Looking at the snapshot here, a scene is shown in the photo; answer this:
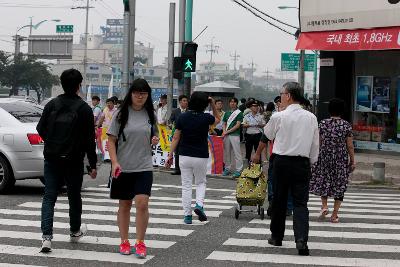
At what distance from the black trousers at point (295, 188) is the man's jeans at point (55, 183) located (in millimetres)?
2077

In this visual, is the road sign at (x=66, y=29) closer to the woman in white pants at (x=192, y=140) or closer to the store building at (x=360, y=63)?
the store building at (x=360, y=63)

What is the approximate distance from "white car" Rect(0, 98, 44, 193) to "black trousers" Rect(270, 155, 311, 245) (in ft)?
16.9

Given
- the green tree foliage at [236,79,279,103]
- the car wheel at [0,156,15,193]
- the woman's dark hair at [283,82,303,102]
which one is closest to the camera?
the woman's dark hair at [283,82,303,102]

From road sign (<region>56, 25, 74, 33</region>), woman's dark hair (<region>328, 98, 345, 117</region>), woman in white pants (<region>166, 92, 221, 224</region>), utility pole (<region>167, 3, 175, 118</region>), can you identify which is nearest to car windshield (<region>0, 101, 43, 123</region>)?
woman in white pants (<region>166, 92, 221, 224</region>)

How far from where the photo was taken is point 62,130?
7727 mm

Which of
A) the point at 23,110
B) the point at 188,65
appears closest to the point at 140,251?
the point at 23,110

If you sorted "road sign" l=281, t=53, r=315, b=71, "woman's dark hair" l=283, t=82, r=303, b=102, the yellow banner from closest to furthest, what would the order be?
1. "woman's dark hair" l=283, t=82, r=303, b=102
2. the yellow banner
3. "road sign" l=281, t=53, r=315, b=71

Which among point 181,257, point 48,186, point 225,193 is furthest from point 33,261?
point 225,193

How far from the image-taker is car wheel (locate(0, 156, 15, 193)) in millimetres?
12219

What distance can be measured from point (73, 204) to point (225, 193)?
622 centimetres

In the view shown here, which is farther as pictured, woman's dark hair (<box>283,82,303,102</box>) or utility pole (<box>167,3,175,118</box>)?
utility pole (<box>167,3,175,118</box>)

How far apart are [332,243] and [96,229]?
9.26 ft

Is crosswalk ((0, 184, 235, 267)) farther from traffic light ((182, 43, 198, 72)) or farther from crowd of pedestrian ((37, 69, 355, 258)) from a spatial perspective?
traffic light ((182, 43, 198, 72))

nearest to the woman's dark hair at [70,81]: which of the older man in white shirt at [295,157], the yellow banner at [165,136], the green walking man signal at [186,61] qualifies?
the older man in white shirt at [295,157]
